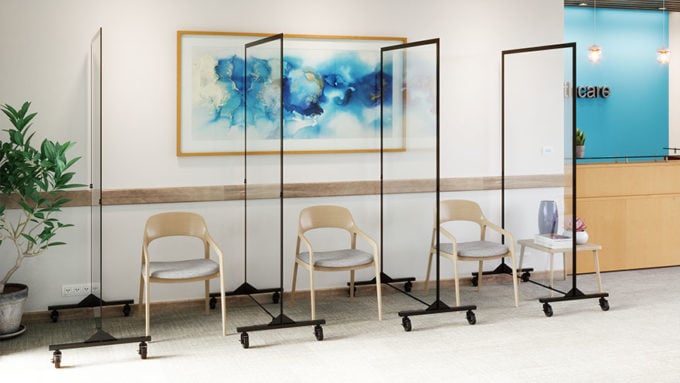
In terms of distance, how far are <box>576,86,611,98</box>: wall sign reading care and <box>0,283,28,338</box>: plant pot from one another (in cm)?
754

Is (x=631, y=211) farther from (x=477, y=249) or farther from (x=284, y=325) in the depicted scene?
(x=284, y=325)

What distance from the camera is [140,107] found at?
6.39 meters

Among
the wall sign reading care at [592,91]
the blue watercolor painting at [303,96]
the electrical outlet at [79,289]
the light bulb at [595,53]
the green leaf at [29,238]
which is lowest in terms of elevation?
the electrical outlet at [79,289]

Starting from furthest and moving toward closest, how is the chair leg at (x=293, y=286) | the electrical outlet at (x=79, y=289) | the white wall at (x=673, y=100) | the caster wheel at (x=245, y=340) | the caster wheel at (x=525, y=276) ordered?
the white wall at (x=673, y=100), the caster wheel at (x=525, y=276), the chair leg at (x=293, y=286), the electrical outlet at (x=79, y=289), the caster wheel at (x=245, y=340)

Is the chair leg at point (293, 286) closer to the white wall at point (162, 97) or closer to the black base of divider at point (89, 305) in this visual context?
the white wall at point (162, 97)

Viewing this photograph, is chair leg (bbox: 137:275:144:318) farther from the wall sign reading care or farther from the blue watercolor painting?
the wall sign reading care

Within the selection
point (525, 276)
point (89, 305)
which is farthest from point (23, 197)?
point (525, 276)

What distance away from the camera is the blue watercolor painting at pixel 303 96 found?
654cm

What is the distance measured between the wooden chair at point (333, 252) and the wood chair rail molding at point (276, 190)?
1.06 feet

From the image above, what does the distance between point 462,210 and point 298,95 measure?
1717 mm

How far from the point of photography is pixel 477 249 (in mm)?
6633

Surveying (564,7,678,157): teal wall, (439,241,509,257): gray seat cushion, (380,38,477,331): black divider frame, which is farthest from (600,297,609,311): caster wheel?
(564,7,678,157): teal wall

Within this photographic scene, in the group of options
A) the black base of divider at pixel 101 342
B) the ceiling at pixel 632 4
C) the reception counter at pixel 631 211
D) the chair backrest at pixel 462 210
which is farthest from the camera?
the ceiling at pixel 632 4

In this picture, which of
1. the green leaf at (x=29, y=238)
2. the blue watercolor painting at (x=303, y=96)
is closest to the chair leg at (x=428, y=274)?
the blue watercolor painting at (x=303, y=96)
